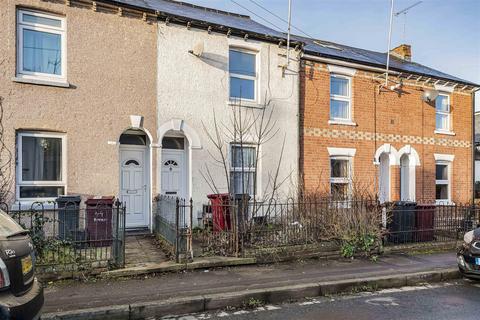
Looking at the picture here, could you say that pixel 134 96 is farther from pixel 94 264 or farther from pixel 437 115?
pixel 437 115

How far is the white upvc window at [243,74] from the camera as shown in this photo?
38.4ft

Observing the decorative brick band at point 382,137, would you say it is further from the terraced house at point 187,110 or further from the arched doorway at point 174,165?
the arched doorway at point 174,165

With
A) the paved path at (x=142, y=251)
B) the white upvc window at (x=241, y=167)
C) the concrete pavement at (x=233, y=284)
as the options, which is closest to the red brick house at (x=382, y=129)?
the white upvc window at (x=241, y=167)

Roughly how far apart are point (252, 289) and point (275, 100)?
7.17 m

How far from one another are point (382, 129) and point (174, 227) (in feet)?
30.6

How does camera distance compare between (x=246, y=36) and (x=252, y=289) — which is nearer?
(x=252, y=289)

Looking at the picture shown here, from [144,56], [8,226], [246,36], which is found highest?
[246,36]

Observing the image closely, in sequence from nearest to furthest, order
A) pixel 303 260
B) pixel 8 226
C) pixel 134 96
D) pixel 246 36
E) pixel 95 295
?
pixel 8 226, pixel 95 295, pixel 303 260, pixel 134 96, pixel 246 36

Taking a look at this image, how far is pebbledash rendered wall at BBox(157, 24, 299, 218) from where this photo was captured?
1062cm

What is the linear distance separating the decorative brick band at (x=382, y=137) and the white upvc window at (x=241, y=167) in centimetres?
199

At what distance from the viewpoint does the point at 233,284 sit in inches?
246

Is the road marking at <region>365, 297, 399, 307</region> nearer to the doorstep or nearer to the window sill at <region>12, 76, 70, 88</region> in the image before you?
the doorstep

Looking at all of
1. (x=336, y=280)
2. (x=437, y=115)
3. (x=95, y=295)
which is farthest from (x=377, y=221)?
(x=437, y=115)

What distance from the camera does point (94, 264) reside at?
21.6 ft
